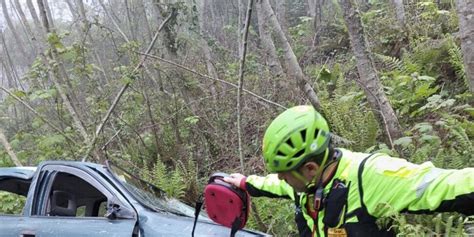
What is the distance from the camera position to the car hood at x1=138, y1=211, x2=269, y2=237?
3.95 metres

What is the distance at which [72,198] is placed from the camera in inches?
202

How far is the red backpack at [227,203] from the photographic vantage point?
2967 millimetres

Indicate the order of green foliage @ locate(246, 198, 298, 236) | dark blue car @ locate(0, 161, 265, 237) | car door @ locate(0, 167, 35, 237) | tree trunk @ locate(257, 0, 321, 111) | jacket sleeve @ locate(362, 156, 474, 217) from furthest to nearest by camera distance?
1. tree trunk @ locate(257, 0, 321, 111)
2. green foliage @ locate(246, 198, 298, 236)
3. car door @ locate(0, 167, 35, 237)
4. dark blue car @ locate(0, 161, 265, 237)
5. jacket sleeve @ locate(362, 156, 474, 217)

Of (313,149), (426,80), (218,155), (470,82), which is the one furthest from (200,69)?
(313,149)

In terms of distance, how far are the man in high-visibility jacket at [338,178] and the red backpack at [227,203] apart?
59 cm

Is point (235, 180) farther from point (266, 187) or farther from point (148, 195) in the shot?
point (148, 195)

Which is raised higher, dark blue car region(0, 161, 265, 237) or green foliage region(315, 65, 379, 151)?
dark blue car region(0, 161, 265, 237)

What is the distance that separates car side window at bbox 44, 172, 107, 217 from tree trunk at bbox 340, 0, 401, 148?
337 centimetres

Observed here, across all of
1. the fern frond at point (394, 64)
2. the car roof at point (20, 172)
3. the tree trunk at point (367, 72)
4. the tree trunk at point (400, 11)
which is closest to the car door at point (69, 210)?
the car roof at point (20, 172)

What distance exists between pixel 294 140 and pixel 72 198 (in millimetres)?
3465

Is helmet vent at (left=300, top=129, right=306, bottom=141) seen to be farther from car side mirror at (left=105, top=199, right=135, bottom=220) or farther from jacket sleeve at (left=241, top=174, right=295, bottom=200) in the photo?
car side mirror at (left=105, top=199, right=135, bottom=220)

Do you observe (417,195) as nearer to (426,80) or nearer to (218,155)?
(426,80)

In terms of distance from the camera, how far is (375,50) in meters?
10.0

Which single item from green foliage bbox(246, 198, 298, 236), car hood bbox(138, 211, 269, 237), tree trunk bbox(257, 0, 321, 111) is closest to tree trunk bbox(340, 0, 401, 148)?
tree trunk bbox(257, 0, 321, 111)
